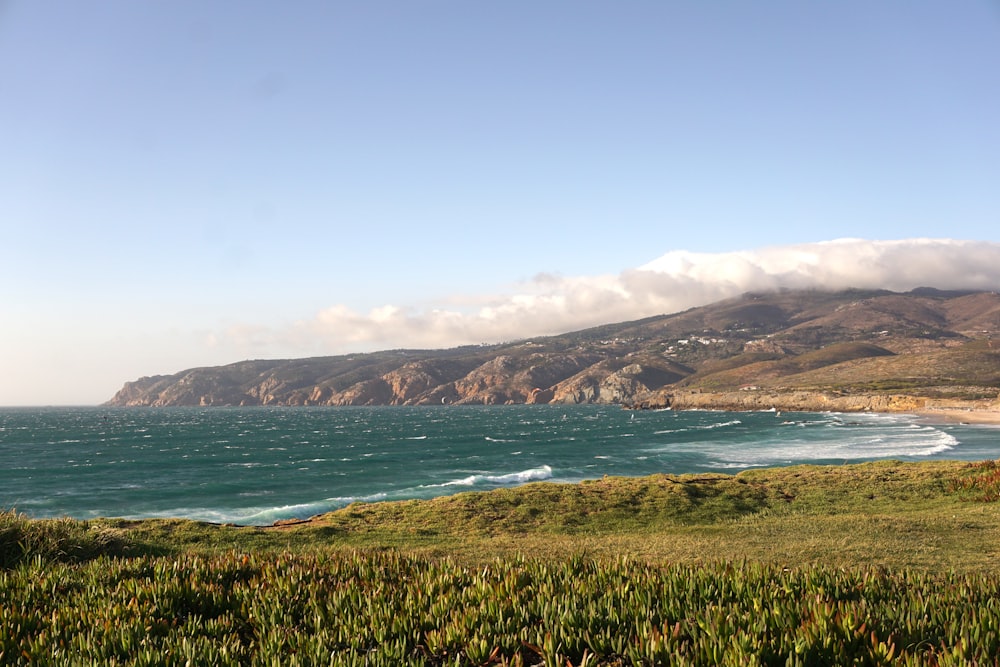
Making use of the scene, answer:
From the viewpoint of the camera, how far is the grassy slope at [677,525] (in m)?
15.9

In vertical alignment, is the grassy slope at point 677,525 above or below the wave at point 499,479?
above

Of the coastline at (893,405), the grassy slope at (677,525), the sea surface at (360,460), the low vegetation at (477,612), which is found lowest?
the coastline at (893,405)

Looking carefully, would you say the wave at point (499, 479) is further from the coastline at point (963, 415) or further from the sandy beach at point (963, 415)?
the sandy beach at point (963, 415)

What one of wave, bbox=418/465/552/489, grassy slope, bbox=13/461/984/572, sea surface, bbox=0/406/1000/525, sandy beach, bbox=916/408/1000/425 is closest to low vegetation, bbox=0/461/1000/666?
grassy slope, bbox=13/461/984/572

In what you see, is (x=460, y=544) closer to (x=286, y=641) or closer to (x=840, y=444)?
(x=286, y=641)

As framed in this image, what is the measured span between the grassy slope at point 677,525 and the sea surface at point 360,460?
660 inches

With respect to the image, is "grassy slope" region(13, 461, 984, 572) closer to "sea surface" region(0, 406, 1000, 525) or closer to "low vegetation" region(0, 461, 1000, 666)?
"low vegetation" region(0, 461, 1000, 666)

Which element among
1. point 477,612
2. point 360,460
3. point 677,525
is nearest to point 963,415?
point 360,460

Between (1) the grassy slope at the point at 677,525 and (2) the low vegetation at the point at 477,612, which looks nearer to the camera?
(2) the low vegetation at the point at 477,612

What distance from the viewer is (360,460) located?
7600cm

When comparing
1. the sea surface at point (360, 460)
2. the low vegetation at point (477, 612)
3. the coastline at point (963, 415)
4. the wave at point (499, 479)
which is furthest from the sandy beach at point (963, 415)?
the low vegetation at point (477, 612)

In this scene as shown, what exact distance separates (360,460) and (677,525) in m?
57.4

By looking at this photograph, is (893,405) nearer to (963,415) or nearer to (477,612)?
(963,415)

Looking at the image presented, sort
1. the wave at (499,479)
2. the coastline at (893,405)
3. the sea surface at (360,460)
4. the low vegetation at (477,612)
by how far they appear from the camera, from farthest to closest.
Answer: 1. the coastline at (893,405)
2. the wave at (499,479)
3. the sea surface at (360,460)
4. the low vegetation at (477,612)
